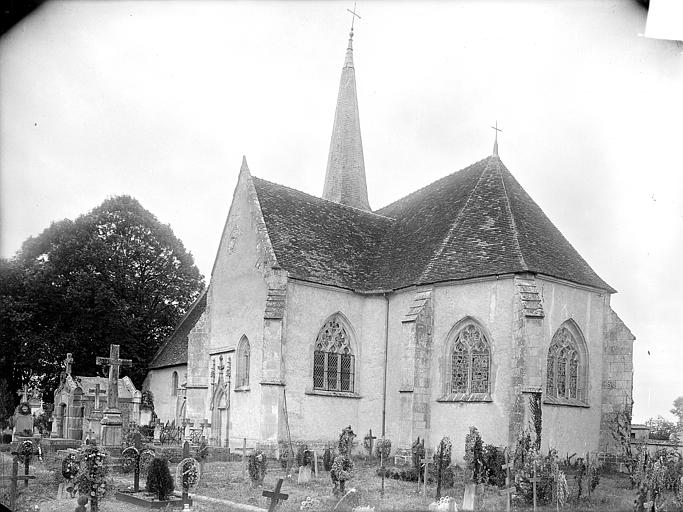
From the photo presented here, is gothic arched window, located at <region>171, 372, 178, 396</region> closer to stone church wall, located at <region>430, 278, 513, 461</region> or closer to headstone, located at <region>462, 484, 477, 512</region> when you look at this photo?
stone church wall, located at <region>430, 278, 513, 461</region>

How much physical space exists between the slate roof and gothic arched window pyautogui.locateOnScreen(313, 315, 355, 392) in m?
1.63

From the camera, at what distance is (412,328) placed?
853 inches

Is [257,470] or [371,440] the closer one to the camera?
[257,470]

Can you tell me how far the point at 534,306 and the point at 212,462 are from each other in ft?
35.2

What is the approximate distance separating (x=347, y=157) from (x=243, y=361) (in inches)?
551

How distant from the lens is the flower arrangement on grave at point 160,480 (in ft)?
46.3

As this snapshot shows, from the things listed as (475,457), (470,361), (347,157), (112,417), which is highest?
(347,157)

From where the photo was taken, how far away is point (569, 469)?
65.0ft

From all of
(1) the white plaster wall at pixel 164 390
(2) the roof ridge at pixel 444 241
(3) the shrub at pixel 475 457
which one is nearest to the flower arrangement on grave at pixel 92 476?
(3) the shrub at pixel 475 457

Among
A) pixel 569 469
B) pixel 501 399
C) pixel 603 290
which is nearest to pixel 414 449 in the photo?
pixel 501 399

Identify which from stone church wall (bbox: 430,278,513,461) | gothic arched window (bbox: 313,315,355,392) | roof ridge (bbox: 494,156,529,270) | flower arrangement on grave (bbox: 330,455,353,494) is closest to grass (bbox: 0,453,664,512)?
flower arrangement on grave (bbox: 330,455,353,494)

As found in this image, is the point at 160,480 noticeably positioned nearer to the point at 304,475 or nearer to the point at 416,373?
the point at 304,475

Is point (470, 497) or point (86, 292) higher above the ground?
point (86, 292)

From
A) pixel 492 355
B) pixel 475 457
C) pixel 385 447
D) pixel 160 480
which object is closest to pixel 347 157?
pixel 492 355
